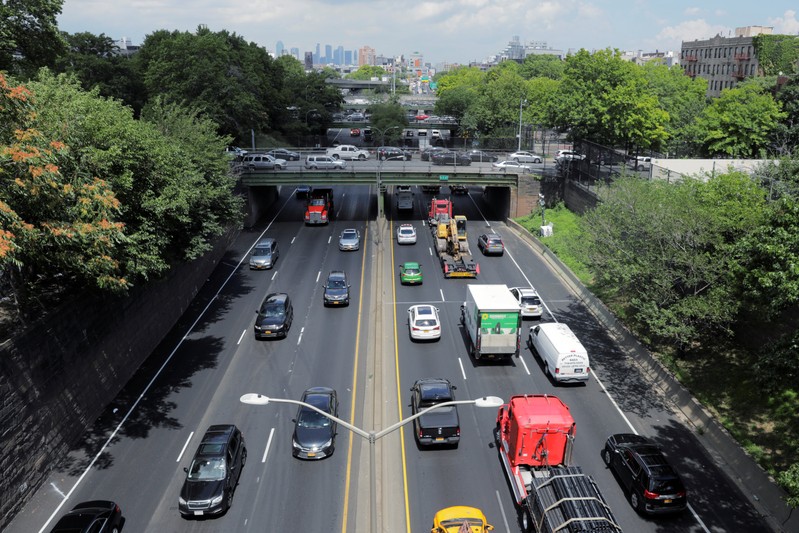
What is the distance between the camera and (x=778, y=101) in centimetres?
6038

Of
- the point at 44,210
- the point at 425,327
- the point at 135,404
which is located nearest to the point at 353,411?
the point at 425,327

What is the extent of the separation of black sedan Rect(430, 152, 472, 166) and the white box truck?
35.7 metres

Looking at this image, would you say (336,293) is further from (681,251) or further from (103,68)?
(103,68)

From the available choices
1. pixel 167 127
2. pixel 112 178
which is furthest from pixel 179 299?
pixel 112 178

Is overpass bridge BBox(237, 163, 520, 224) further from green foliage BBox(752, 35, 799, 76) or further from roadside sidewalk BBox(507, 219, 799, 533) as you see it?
green foliage BBox(752, 35, 799, 76)

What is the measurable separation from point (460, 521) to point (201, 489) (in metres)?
9.17

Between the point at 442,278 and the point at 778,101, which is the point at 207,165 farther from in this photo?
the point at 778,101

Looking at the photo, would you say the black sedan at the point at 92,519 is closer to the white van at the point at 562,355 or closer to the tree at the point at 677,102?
the white van at the point at 562,355

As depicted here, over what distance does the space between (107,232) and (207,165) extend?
18.4 m

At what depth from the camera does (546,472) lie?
69.5ft

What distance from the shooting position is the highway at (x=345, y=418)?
70.4 feet

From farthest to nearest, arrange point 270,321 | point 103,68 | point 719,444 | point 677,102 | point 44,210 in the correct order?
point 677,102 → point 103,68 → point 270,321 → point 719,444 → point 44,210

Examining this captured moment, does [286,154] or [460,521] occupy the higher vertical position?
[286,154]

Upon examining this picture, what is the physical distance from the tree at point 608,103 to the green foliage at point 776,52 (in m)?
51.3
